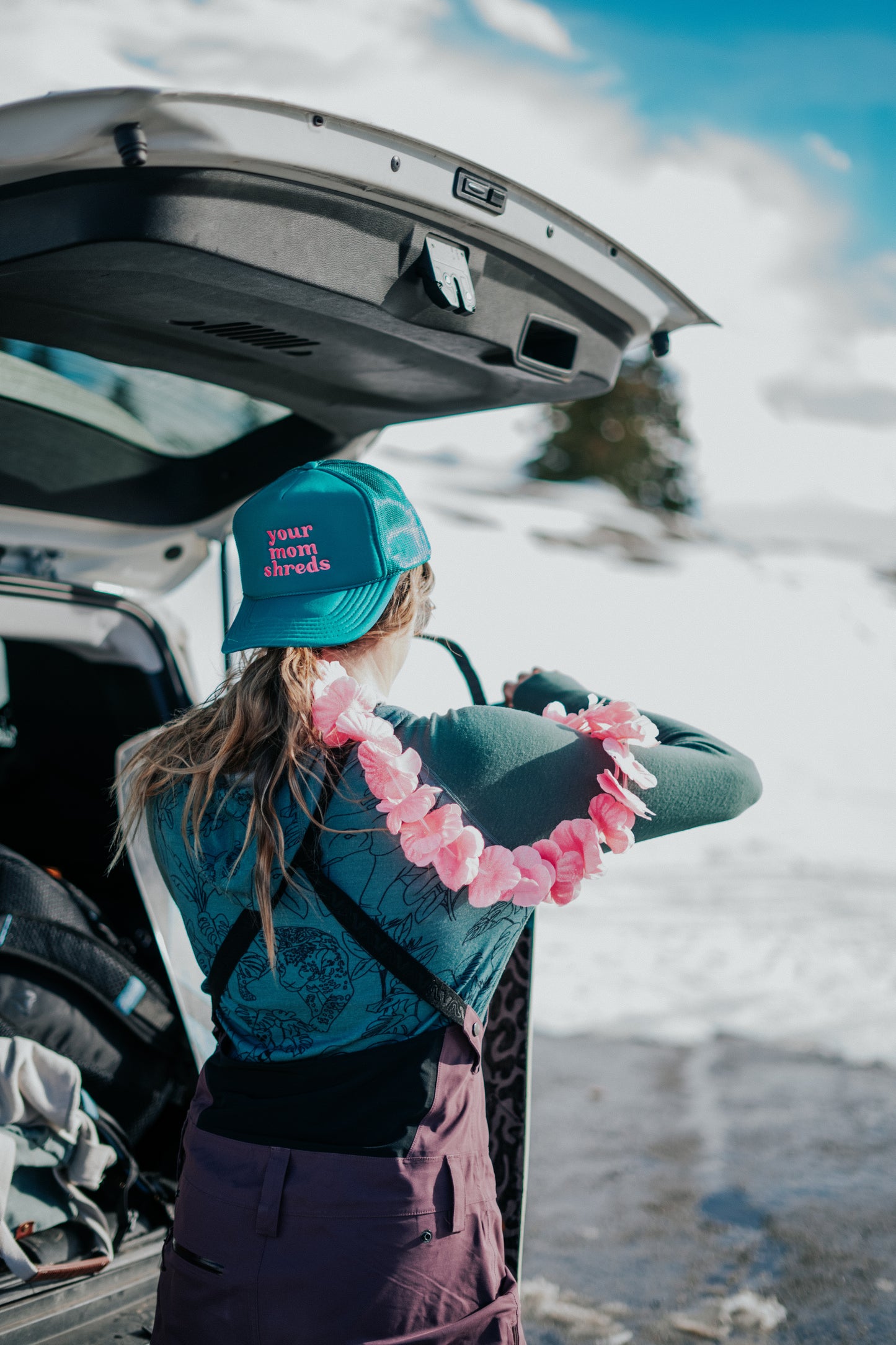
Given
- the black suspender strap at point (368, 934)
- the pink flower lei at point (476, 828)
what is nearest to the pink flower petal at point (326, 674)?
the pink flower lei at point (476, 828)

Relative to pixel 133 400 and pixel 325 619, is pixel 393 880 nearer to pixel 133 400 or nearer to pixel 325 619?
pixel 325 619

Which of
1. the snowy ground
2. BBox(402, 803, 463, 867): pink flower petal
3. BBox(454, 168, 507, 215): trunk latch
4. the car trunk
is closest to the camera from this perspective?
BBox(402, 803, 463, 867): pink flower petal

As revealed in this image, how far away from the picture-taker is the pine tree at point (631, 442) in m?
35.1

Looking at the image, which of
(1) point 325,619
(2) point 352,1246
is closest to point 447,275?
(1) point 325,619

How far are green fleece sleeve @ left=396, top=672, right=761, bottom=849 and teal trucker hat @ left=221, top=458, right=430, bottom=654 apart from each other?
0.18 metres

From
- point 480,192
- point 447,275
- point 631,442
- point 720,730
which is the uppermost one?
point 631,442

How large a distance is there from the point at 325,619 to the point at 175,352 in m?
0.89

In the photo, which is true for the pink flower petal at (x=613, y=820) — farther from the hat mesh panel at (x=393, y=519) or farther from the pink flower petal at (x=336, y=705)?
the hat mesh panel at (x=393, y=519)

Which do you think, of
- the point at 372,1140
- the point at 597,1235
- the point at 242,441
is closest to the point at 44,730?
the point at 242,441

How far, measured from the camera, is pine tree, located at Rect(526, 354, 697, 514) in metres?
35.1

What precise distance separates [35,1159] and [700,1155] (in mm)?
2493

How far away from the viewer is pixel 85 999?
91.0 inches

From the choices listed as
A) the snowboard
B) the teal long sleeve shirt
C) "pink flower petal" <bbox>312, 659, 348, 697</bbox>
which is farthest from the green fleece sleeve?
the snowboard

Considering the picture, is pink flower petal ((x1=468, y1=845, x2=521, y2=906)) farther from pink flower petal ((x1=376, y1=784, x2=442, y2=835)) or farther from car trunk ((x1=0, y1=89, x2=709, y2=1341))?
car trunk ((x1=0, y1=89, x2=709, y2=1341))
